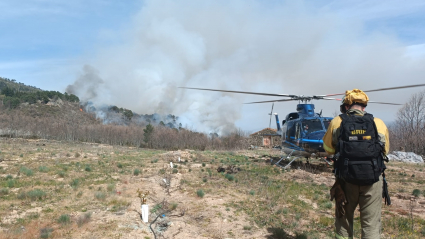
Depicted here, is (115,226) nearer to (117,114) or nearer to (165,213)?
(165,213)

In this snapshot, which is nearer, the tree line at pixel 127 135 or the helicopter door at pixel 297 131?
the helicopter door at pixel 297 131

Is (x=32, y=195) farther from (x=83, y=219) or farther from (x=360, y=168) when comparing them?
(x=360, y=168)

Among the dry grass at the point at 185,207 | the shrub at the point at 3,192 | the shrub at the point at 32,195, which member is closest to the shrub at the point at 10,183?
the dry grass at the point at 185,207

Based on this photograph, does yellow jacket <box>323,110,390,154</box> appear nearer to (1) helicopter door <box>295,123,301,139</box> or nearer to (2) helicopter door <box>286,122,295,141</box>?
(1) helicopter door <box>295,123,301,139</box>

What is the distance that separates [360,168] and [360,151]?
205mm

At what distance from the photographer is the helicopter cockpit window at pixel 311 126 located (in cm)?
1219

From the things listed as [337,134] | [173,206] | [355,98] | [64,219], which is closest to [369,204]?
[337,134]

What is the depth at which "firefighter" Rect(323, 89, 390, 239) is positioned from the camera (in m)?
3.42

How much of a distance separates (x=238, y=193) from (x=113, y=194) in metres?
3.63

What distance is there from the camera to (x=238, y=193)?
8.37 m

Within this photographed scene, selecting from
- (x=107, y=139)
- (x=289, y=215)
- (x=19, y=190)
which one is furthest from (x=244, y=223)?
(x=107, y=139)

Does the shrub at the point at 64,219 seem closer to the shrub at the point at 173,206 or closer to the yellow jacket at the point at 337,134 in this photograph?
the shrub at the point at 173,206

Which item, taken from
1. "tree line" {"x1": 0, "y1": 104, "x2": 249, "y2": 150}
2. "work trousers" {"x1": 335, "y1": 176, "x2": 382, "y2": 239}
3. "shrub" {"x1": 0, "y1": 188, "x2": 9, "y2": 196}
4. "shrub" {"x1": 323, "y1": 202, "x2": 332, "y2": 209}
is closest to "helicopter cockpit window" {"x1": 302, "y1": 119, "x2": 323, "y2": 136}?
"shrub" {"x1": 323, "y1": 202, "x2": 332, "y2": 209}

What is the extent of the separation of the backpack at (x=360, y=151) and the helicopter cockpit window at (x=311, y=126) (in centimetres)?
893
